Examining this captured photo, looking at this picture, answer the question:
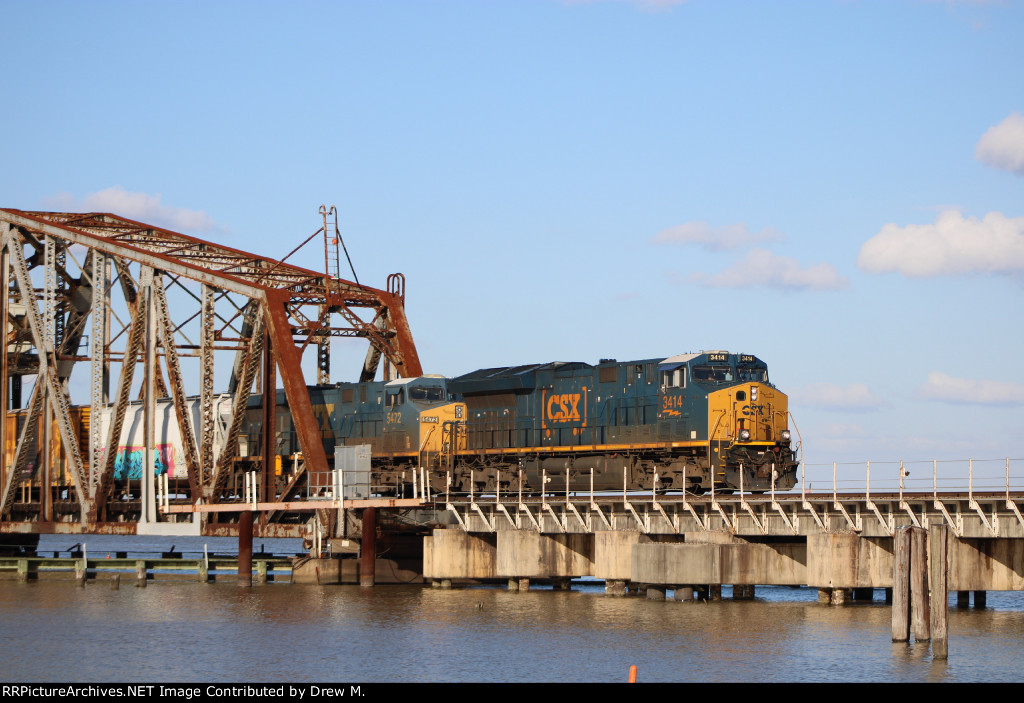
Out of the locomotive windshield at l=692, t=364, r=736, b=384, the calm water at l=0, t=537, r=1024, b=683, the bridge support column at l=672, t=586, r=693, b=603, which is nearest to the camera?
the calm water at l=0, t=537, r=1024, b=683

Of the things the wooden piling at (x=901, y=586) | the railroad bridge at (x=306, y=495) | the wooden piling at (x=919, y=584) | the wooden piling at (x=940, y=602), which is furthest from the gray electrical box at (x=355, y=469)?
the wooden piling at (x=940, y=602)

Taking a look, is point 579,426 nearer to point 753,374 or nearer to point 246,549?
point 753,374

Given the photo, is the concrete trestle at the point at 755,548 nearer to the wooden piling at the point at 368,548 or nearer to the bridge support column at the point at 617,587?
the bridge support column at the point at 617,587

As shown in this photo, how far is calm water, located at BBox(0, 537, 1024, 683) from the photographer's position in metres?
29.0

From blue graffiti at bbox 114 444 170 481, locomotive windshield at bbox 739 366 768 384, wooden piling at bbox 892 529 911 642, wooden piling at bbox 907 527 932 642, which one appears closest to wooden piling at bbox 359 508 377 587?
locomotive windshield at bbox 739 366 768 384

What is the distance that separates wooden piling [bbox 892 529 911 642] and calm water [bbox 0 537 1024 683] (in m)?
0.46

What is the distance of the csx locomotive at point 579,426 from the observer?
138ft

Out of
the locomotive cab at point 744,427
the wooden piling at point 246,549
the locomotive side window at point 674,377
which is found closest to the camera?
the locomotive cab at point 744,427

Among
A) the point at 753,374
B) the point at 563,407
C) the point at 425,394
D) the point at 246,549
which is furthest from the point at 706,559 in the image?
the point at 246,549

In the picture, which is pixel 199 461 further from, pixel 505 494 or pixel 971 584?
pixel 971 584

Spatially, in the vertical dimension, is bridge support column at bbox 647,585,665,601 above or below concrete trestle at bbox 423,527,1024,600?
below

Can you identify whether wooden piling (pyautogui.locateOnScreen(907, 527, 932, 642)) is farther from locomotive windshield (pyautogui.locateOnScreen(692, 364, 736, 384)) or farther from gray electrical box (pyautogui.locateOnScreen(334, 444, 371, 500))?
gray electrical box (pyautogui.locateOnScreen(334, 444, 371, 500))

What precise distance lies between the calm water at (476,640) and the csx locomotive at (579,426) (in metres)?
3.93

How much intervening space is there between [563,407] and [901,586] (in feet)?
59.5
